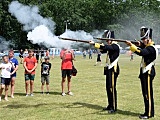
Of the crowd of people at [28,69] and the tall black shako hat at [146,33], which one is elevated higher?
the tall black shako hat at [146,33]

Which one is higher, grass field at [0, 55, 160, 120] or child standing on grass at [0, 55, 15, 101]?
child standing on grass at [0, 55, 15, 101]

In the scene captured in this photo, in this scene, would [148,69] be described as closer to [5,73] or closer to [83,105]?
[83,105]

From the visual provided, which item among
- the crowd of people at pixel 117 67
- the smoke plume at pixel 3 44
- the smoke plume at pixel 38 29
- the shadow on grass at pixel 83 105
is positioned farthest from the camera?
the smoke plume at pixel 3 44

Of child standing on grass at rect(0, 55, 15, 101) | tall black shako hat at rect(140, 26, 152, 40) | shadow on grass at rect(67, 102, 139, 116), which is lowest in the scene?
shadow on grass at rect(67, 102, 139, 116)

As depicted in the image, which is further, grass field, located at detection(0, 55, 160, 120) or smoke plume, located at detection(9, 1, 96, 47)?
smoke plume, located at detection(9, 1, 96, 47)

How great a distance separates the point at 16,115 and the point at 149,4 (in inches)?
3346

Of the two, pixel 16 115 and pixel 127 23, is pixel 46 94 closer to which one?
pixel 16 115

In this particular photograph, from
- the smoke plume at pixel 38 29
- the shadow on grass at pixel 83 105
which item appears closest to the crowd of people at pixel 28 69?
the smoke plume at pixel 38 29

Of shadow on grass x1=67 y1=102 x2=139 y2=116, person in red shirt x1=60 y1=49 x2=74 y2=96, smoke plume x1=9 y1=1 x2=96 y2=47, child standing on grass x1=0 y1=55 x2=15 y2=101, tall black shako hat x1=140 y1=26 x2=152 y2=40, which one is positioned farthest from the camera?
person in red shirt x1=60 y1=49 x2=74 y2=96

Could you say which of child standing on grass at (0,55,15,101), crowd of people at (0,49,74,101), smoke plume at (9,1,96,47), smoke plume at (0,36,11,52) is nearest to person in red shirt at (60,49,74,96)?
crowd of people at (0,49,74,101)

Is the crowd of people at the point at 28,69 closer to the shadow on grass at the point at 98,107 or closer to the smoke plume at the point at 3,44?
the shadow on grass at the point at 98,107

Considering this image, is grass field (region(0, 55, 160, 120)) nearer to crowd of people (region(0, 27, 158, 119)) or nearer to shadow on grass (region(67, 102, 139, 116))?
shadow on grass (region(67, 102, 139, 116))

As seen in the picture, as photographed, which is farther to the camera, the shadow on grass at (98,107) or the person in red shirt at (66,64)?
the person in red shirt at (66,64)

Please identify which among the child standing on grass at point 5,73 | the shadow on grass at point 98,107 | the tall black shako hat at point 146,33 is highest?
the tall black shako hat at point 146,33
